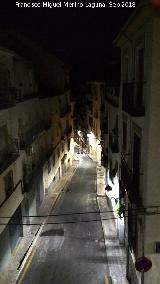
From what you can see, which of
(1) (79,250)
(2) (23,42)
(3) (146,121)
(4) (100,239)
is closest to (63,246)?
(1) (79,250)

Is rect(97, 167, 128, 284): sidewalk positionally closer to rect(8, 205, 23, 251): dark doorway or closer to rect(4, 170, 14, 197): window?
rect(8, 205, 23, 251): dark doorway

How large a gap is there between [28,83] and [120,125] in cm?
1002

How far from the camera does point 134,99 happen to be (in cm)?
1500

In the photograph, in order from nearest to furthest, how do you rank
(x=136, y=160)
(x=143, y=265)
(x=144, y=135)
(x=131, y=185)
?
(x=143, y=265), (x=144, y=135), (x=131, y=185), (x=136, y=160)

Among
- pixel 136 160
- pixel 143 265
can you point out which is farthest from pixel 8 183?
pixel 143 265

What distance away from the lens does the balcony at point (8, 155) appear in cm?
1977

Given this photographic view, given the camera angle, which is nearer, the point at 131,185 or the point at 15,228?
the point at 131,185

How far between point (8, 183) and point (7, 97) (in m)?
5.60

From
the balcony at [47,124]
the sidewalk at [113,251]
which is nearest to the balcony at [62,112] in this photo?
the balcony at [47,124]

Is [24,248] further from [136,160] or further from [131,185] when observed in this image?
[136,160]

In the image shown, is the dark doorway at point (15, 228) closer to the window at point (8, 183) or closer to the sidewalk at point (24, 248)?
the sidewalk at point (24, 248)

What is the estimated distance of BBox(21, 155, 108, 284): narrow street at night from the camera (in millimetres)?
18828

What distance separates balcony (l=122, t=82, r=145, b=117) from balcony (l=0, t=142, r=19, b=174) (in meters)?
8.51

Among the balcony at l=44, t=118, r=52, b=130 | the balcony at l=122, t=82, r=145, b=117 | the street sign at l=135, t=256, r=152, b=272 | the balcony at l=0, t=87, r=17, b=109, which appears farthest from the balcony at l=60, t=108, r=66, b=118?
the street sign at l=135, t=256, r=152, b=272
